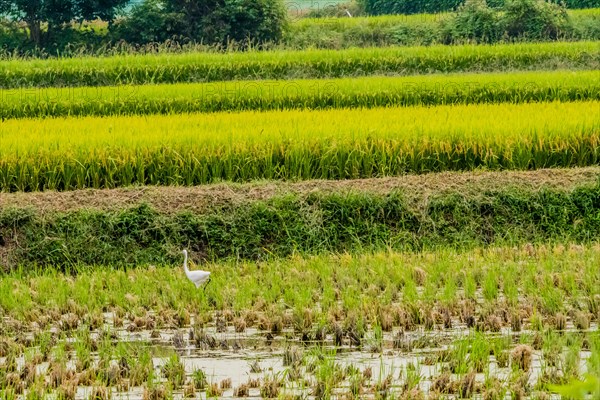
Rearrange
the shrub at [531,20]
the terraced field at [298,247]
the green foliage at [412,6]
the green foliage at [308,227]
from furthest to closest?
the green foliage at [412,6]
the shrub at [531,20]
the green foliage at [308,227]
the terraced field at [298,247]

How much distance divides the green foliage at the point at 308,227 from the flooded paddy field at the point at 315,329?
1.85ft

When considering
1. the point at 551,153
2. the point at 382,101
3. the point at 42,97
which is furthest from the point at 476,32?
the point at 551,153

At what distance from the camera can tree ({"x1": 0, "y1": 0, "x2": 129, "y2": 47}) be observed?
26359 mm

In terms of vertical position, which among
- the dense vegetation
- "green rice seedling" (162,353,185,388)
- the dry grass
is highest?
"green rice seedling" (162,353,185,388)

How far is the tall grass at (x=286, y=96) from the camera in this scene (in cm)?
1461

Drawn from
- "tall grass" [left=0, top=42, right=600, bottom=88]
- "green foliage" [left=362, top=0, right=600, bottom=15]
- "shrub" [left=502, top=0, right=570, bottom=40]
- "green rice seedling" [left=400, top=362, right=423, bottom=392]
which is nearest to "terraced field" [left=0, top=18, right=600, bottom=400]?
"green rice seedling" [left=400, top=362, right=423, bottom=392]

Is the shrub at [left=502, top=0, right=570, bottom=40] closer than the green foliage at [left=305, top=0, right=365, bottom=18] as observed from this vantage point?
Yes

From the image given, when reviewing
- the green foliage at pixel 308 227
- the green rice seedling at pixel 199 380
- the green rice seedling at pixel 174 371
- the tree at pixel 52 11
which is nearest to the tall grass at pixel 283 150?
the green foliage at pixel 308 227

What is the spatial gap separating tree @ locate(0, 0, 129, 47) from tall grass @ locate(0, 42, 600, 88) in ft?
19.6

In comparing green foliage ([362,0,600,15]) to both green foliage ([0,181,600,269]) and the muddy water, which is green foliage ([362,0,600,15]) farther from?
the muddy water

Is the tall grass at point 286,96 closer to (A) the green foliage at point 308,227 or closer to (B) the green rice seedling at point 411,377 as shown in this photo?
(A) the green foliage at point 308,227

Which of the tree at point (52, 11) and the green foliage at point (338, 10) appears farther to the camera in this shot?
the green foliage at point (338, 10)

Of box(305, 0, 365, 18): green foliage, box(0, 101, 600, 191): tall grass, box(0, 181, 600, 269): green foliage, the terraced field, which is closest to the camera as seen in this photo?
the terraced field

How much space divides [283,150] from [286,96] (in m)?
4.91
